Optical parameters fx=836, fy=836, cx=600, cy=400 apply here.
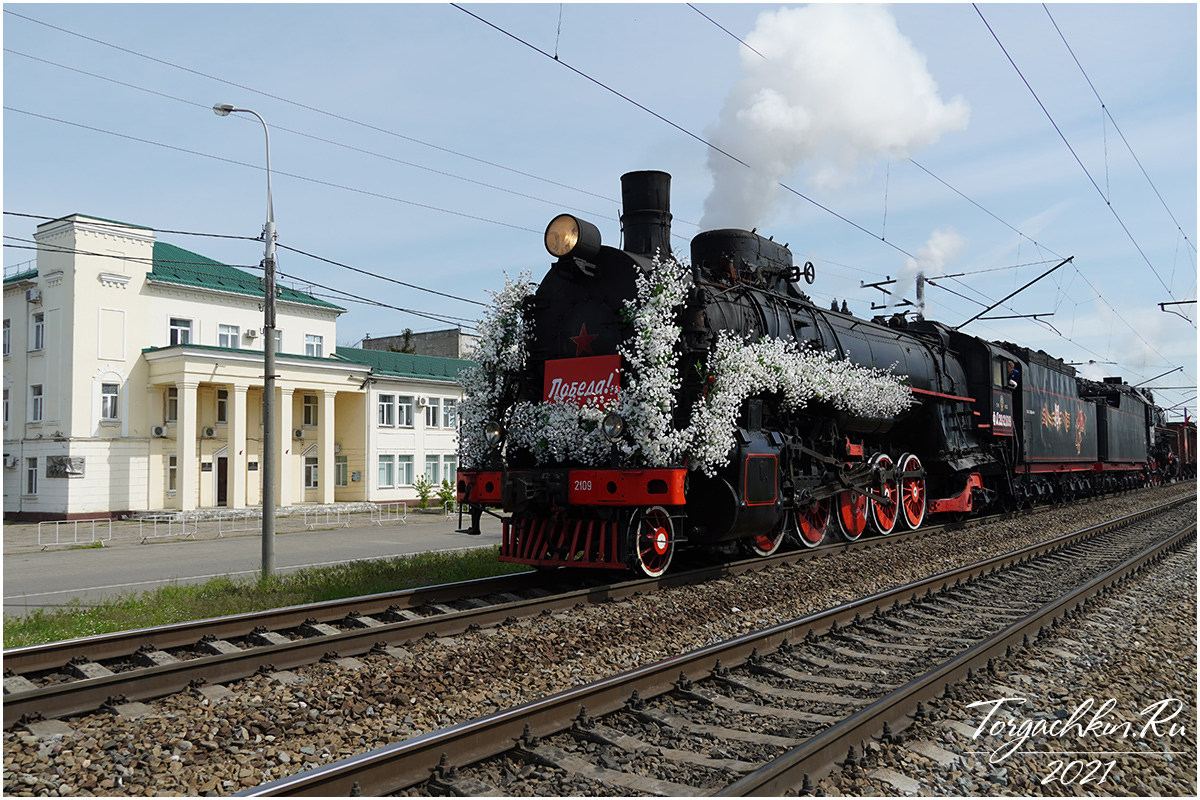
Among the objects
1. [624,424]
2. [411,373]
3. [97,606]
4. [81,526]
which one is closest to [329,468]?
[411,373]

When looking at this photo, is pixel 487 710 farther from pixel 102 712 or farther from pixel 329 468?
pixel 329 468

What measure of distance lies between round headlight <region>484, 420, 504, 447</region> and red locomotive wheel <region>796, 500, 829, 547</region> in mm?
4141

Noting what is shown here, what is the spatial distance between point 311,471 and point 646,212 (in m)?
26.2

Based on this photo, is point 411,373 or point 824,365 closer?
point 824,365

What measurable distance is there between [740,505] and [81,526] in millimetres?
23469

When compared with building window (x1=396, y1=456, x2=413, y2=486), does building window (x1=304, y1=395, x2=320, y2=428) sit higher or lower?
higher

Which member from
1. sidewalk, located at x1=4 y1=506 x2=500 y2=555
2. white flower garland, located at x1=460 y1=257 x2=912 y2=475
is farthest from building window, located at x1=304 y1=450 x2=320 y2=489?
white flower garland, located at x1=460 y1=257 x2=912 y2=475

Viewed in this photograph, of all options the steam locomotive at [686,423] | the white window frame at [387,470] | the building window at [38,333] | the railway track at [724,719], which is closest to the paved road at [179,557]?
the steam locomotive at [686,423]

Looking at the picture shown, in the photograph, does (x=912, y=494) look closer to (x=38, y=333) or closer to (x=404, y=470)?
(x=404, y=470)

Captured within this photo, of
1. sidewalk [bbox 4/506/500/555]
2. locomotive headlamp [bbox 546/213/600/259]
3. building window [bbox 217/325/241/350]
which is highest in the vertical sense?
building window [bbox 217/325/241/350]

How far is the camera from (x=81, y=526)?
2488 centimetres

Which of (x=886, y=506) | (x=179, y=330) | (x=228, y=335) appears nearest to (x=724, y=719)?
(x=886, y=506)

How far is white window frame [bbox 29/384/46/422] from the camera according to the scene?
91.1 feet

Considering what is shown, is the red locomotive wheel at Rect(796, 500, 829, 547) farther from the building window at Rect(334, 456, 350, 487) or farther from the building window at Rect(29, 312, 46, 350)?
the building window at Rect(29, 312, 46, 350)
